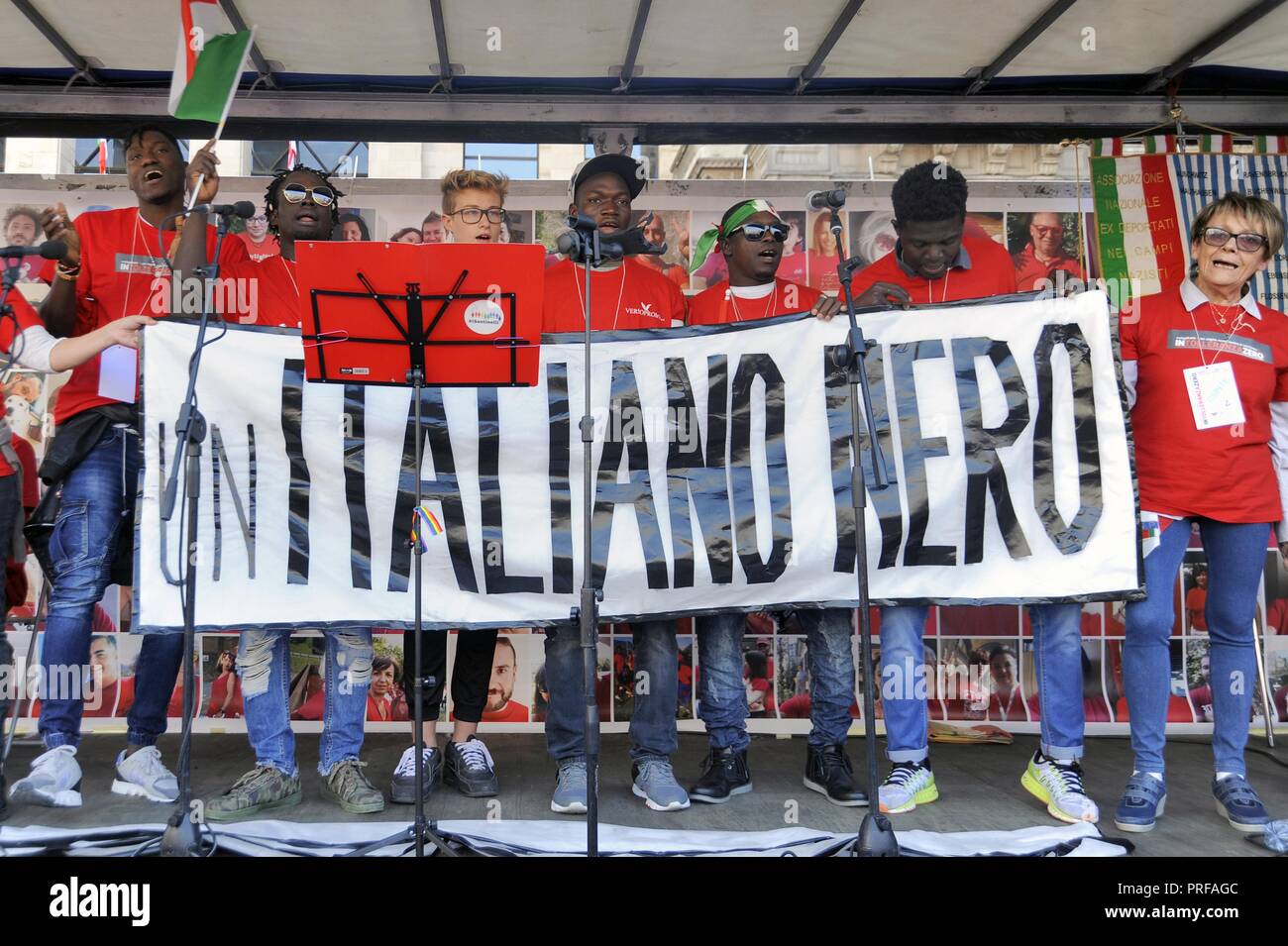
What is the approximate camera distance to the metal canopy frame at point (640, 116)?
5520 mm

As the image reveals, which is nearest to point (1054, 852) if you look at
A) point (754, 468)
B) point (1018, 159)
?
point (754, 468)

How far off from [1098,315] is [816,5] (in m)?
1.96

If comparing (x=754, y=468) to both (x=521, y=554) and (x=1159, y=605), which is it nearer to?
(x=521, y=554)

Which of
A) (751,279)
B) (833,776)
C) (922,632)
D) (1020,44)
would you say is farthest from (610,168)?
(833,776)

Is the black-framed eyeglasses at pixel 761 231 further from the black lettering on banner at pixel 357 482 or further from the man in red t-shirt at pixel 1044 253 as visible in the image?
the man in red t-shirt at pixel 1044 253

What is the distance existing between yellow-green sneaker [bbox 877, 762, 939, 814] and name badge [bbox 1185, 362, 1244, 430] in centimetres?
182

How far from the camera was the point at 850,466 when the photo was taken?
443cm

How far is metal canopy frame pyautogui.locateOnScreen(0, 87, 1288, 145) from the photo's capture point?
5520mm

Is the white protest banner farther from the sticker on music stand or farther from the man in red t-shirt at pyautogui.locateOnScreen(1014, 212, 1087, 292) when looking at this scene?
the man in red t-shirt at pyautogui.locateOnScreen(1014, 212, 1087, 292)

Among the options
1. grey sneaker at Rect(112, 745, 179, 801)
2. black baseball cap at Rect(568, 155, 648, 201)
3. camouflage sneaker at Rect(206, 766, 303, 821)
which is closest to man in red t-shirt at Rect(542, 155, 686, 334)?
black baseball cap at Rect(568, 155, 648, 201)

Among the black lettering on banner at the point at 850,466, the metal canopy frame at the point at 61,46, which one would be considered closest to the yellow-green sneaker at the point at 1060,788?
the black lettering on banner at the point at 850,466

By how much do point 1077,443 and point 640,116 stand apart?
287cm

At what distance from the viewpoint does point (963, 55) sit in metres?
5.38

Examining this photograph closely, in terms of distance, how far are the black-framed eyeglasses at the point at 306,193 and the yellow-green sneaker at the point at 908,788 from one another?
3.45 m
